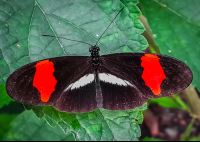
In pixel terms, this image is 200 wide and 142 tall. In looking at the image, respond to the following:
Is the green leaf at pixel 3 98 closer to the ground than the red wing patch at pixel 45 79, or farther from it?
closer to the ground

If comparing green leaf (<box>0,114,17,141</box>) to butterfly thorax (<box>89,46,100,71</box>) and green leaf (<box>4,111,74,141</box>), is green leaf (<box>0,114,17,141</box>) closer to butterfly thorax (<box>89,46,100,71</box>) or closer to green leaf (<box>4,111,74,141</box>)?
green leaf (<box>4,111,74,141</box>)

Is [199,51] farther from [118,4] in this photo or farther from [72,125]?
[72,125]

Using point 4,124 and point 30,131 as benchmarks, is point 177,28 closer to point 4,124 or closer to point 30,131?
point 30,131

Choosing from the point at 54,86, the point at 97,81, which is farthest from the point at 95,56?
the point at 54,86

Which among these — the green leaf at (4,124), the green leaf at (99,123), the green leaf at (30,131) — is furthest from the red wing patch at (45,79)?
the green leaf at (4,124)

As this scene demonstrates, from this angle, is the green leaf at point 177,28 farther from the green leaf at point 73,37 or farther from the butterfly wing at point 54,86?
the butterfly wing at point 54,86
